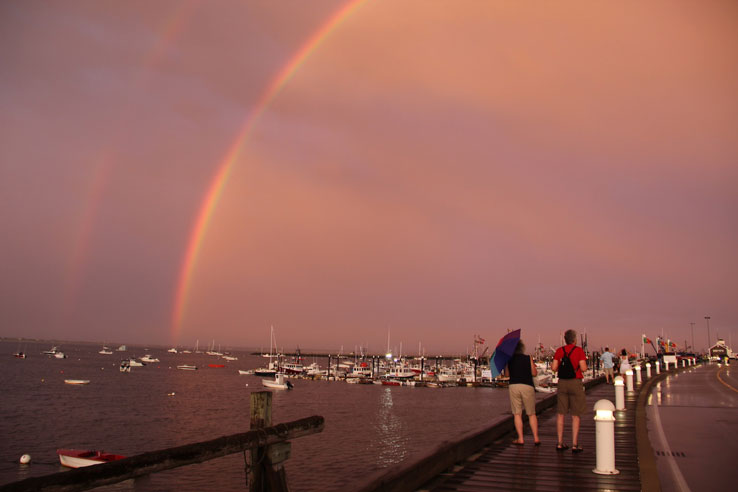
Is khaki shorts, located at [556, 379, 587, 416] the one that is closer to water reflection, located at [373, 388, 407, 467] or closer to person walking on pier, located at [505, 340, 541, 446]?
person walking on pier, located at [505, 340, 541, 446]

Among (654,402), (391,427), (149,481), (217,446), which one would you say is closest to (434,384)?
(391,427)

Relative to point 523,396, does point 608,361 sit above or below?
above

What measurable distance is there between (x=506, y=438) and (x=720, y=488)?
477 cm

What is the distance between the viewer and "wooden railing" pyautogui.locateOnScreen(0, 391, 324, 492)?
412cm

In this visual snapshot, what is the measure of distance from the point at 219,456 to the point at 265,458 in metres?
1.15

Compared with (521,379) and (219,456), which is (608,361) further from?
(219,456)

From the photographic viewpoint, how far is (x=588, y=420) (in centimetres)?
1608

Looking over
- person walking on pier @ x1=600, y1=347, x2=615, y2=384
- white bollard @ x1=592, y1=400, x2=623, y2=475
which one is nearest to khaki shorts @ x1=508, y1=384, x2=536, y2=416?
white bollard @ x1=592, y1=400, x2=623, y2=475

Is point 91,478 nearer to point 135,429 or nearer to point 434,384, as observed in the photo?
point 135,429

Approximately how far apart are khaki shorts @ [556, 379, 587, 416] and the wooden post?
654cm

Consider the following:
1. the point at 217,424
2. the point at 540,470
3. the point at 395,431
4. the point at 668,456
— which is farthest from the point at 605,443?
the point at 217,424

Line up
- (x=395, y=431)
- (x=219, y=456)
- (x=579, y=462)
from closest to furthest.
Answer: (x=219, y=456)
(x=579, y=462)
(x=395, y=431)

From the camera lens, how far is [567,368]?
11.0 m

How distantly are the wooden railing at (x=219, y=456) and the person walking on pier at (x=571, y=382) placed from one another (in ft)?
18.7
